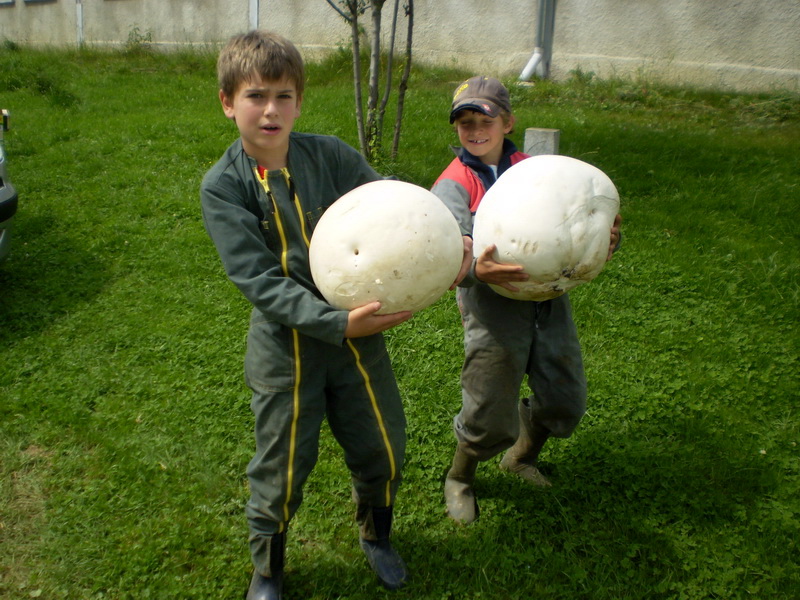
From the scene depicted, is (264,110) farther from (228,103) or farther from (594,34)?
(594,34)

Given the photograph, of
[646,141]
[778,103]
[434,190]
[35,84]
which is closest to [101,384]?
[434,190]

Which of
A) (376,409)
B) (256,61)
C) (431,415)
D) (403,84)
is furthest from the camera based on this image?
(403,84)

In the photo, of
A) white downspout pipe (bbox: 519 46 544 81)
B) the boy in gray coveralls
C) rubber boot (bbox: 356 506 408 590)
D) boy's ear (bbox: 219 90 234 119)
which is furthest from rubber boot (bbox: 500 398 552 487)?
white downspout pipe (bbox: 519 46 544 81)

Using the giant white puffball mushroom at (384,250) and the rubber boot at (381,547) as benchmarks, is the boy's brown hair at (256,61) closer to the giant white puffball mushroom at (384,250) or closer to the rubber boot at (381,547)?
the giant white puffball mushroom at (384,250)

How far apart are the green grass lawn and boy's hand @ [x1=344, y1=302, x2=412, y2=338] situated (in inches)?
46.2

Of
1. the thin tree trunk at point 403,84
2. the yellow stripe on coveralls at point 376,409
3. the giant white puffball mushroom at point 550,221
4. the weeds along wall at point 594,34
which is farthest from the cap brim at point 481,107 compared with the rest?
the weeds along wall at point 594,34

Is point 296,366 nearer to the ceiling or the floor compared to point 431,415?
nearer to the ceiling

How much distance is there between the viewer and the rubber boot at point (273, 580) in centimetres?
244

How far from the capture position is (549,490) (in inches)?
119

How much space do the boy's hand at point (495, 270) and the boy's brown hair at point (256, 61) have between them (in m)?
0.83

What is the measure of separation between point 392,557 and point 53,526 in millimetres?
1441

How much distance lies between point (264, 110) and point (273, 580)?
5.50ft

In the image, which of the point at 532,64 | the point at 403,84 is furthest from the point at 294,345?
the point at 532,64

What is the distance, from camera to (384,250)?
195 centimetres
